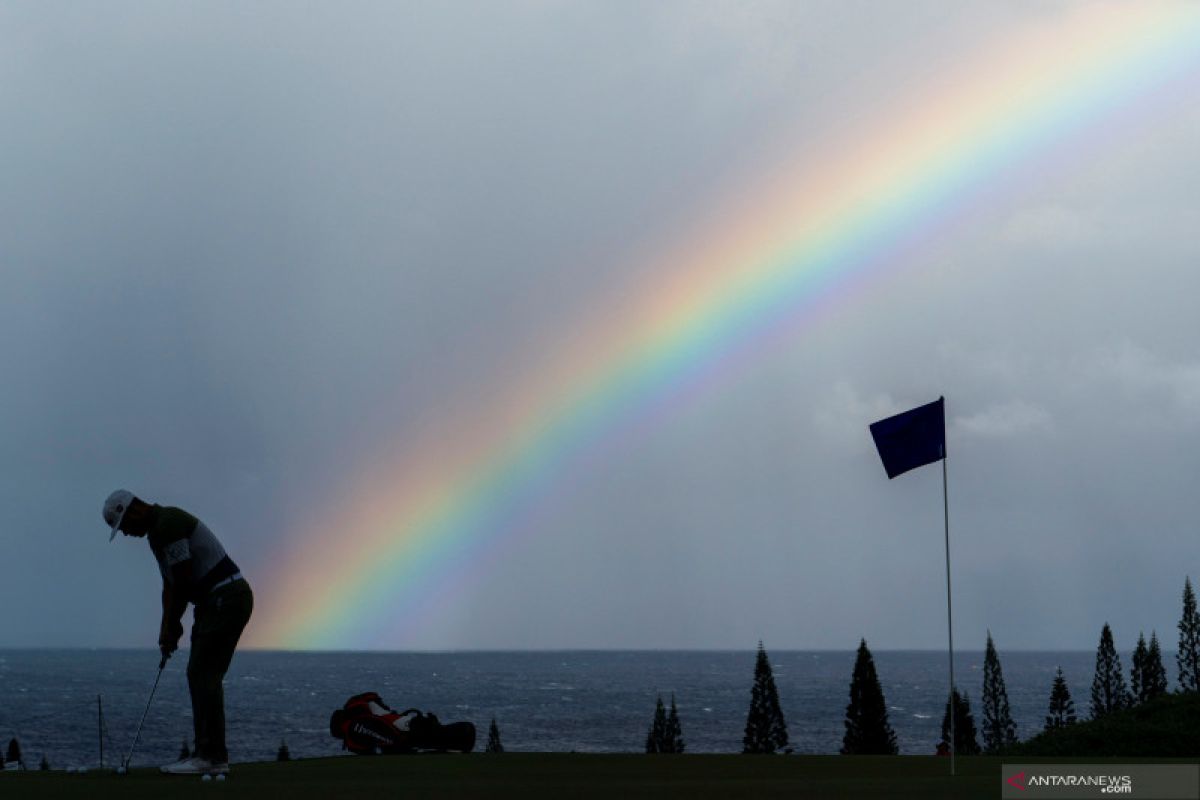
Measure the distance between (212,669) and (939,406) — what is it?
907 centimetres

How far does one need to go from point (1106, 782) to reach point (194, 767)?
8.59 metres

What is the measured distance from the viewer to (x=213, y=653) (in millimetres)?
14844

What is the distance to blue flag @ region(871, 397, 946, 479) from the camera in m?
18.1

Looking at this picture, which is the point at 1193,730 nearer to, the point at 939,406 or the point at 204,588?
the point at 939,406

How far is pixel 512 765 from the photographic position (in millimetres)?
16953

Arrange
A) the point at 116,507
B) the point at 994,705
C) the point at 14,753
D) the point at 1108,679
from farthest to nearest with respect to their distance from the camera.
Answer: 1. the point at 994,705
2. the point at 1108,679
3. the point at 14,753
4. the point at 116,507

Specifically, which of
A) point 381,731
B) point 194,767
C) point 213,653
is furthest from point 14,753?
point 213,653

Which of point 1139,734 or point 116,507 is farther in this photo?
point 1139,734

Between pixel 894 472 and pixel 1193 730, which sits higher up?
pixel 894 472

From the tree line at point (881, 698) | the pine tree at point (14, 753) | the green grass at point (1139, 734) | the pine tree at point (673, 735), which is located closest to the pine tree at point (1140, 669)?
the tree line at point (881, 698)

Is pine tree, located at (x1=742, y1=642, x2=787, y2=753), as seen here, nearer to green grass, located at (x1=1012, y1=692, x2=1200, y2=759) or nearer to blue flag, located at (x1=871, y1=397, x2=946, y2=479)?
green grass, located at (x1=1012, y1=692, x2=1200, y2=759)

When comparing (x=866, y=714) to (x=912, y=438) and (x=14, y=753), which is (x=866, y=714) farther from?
(x=912, y=438)

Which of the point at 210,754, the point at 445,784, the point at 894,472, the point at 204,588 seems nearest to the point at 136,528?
the point at 204,588

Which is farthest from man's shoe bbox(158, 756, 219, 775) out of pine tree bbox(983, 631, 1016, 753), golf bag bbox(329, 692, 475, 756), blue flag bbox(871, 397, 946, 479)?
pine tree bbox(983, 631, 1016, 753)
